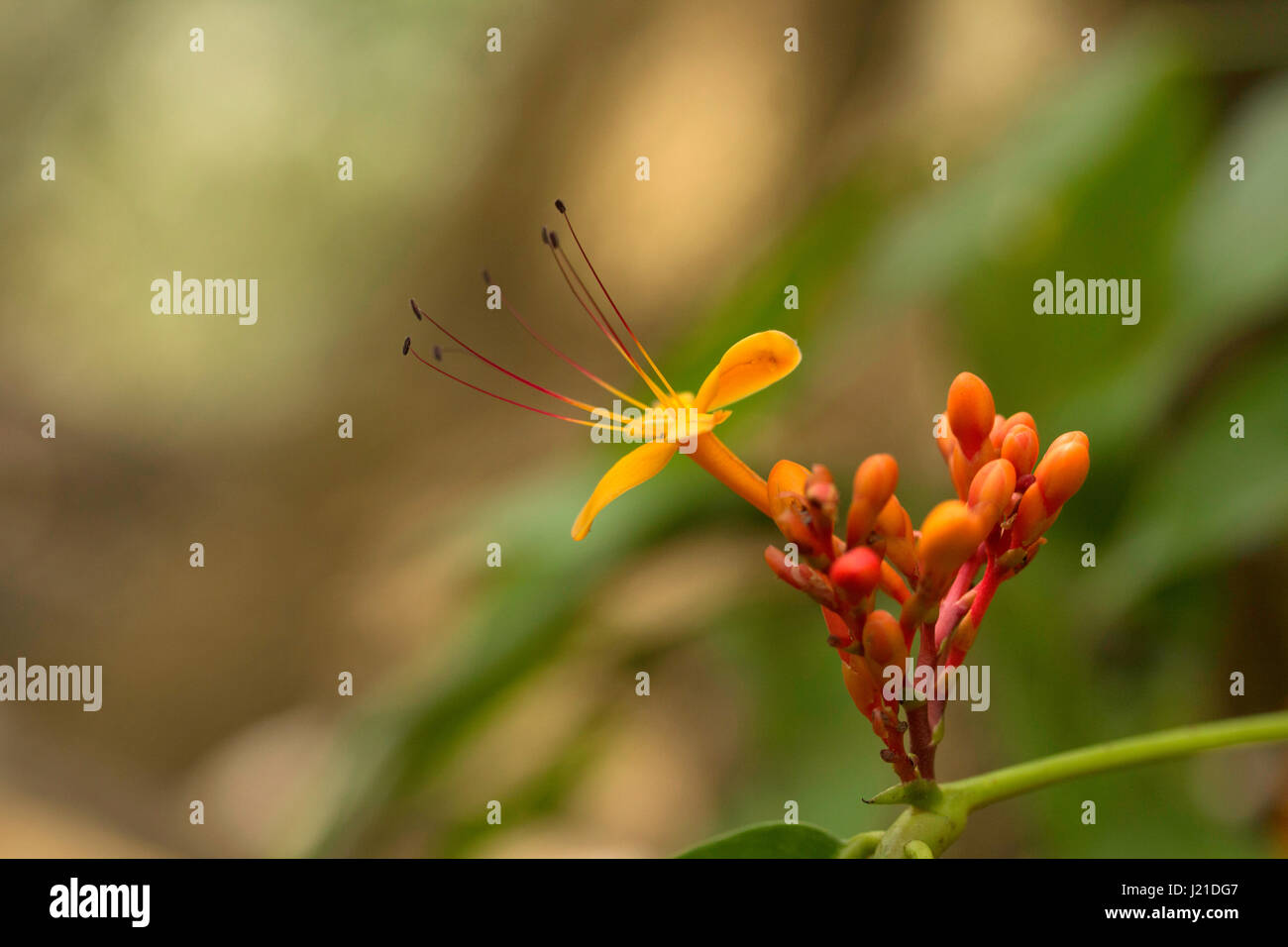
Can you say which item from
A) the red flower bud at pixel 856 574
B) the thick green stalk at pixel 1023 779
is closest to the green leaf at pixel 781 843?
the thick green stalk at pixel 1023 779

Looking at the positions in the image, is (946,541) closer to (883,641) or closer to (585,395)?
(883,641)

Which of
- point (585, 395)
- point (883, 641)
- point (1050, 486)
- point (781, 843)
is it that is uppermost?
point (585, 395)

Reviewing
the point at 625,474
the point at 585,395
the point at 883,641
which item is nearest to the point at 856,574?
the point at 883,641

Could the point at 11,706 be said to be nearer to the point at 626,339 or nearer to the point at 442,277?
the point at 442,277

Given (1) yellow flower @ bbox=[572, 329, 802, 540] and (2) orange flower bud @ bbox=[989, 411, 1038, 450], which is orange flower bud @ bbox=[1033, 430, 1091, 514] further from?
(1) yellow flower @ bbox=[572, 329, 802, 540]

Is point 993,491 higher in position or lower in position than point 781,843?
higher

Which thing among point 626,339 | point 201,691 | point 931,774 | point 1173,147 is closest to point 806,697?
point 1173,147
